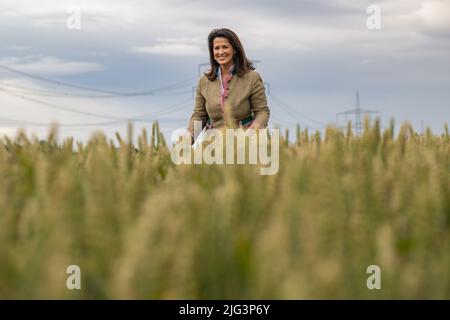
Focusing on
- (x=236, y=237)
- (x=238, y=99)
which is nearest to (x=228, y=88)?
(x=238, y=99)

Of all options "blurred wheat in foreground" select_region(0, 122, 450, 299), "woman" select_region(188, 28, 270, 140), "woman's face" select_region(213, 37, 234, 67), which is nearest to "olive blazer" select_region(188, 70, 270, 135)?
"woman" select_region(188, 28, 270, 140)

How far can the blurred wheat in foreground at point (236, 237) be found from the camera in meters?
0.72

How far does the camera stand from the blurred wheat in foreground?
717 mm

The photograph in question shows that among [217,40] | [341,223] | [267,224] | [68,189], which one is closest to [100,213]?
[68,189]

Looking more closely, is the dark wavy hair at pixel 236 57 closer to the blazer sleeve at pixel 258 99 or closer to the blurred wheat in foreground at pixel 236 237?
the blazer sleeve at pixel 258 99

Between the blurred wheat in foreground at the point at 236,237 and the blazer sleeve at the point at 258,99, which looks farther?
the blazer sleeve at the point at 258,99

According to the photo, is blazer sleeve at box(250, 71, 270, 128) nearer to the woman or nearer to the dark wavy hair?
the woman

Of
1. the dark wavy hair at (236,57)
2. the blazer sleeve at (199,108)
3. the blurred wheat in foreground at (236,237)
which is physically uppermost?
the dark wavy hair at (236,57)

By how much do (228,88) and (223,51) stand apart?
28cm

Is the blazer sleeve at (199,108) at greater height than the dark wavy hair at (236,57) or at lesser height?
lesser

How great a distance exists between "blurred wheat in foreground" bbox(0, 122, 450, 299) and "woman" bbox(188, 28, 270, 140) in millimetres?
3195

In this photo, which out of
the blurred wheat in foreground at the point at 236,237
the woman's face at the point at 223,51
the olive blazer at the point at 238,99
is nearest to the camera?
the blurred wheat in foreground at the point at 236,237

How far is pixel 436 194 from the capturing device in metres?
1.15

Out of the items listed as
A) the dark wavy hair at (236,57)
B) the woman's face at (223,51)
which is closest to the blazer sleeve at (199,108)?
the dark wavy hair at (236,57)
